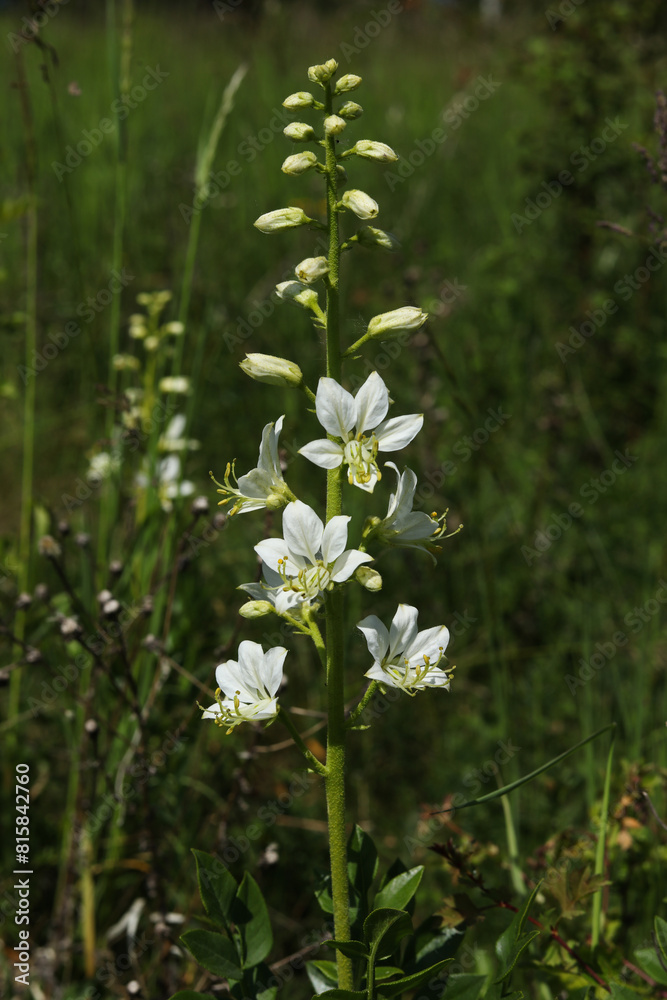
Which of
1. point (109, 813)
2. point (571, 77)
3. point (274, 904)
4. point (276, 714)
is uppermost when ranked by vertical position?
point (571, 77)

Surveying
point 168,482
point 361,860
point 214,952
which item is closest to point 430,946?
point 361,860

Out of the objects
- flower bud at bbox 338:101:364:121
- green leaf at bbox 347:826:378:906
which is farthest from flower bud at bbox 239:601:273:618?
flower bud at bbox 338:101:364:121

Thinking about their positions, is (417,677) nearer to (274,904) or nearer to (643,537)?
(274,904)

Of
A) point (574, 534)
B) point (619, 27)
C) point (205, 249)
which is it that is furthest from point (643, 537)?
point (205, 249)

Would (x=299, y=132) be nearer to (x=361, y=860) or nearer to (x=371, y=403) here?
(x=371, y=403)

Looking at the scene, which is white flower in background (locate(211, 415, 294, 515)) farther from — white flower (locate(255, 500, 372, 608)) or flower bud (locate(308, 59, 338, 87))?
flower bud (locate(308, 59, 338, 87))

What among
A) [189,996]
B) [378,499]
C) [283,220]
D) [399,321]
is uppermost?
[283,220]

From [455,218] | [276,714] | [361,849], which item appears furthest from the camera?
[455,218]
